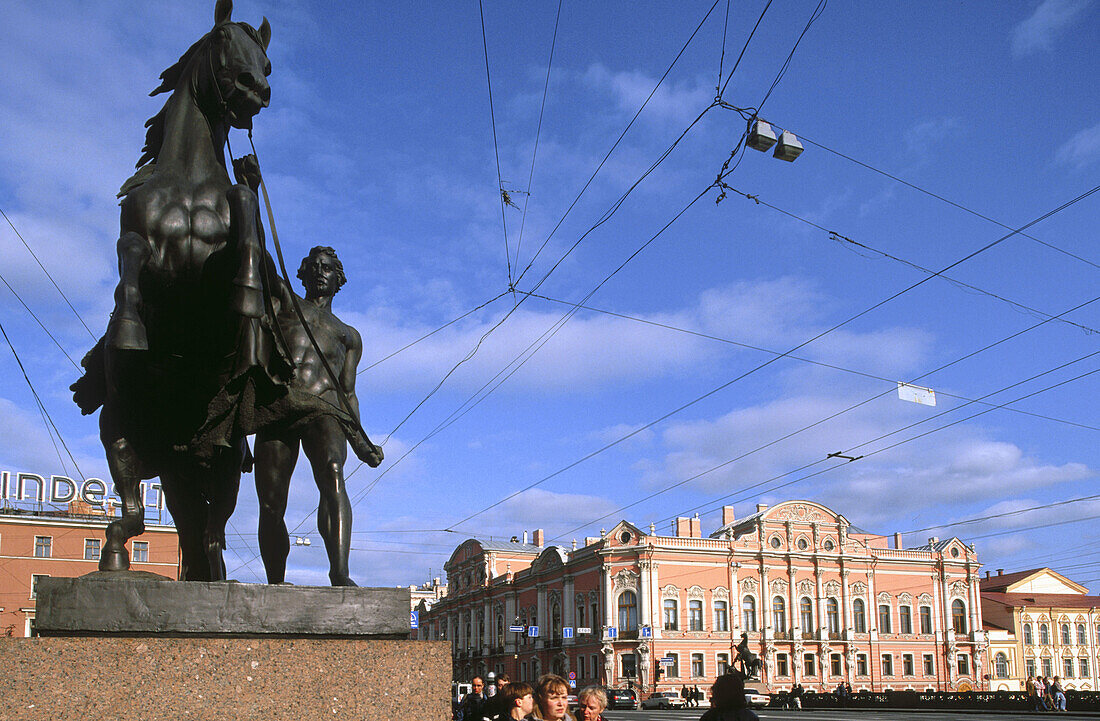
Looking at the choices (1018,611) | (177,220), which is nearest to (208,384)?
(177,220)

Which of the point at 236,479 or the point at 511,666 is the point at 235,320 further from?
the point at 511,666

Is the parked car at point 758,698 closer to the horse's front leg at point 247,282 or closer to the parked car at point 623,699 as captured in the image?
the parked car at point 623,699

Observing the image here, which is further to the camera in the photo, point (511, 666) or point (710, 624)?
point (511, 666)

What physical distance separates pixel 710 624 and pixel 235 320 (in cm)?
5129

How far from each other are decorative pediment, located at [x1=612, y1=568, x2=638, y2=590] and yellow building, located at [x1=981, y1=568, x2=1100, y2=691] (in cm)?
2411

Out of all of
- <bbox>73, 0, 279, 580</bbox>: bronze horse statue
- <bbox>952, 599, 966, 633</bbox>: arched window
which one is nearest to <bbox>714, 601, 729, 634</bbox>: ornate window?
<bbox>952, 599, 966, 633</bbox>: arched window

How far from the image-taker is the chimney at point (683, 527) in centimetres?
5503

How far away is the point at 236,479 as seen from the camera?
4.11 m

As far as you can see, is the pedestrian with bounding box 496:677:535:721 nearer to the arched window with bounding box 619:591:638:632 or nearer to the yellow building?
the arched window with bounding box 619:591:638:632

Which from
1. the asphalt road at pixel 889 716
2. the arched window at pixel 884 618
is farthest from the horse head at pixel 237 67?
the arched window at pixel 884 618

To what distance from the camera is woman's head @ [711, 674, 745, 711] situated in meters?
4.32

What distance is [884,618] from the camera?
56219 millimetres

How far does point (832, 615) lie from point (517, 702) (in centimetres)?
5383

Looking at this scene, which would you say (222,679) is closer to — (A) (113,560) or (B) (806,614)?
(A) (113,560)
